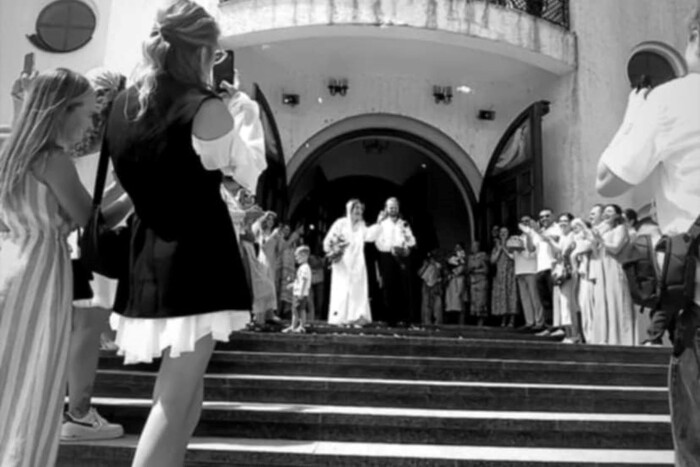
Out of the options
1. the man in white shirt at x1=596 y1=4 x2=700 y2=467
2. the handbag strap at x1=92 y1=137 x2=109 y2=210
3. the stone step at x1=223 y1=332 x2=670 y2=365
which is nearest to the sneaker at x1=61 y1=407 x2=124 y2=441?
the handbag strap at x1=92 y1=137 x2=109 y2=210

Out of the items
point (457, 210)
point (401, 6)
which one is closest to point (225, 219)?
point (401, 6)

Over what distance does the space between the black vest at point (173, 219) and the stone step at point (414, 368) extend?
10.8 feet

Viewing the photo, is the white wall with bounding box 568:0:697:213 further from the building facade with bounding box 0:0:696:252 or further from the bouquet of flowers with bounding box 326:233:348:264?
the bouquet of flowers with bounding box 326:233:348:264

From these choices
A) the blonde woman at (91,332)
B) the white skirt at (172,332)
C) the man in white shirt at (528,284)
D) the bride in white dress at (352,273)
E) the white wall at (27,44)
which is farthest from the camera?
the white wall at (27,44)

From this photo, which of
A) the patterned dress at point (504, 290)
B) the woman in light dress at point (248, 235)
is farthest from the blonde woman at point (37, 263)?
the patterned dress at point (504, 290)

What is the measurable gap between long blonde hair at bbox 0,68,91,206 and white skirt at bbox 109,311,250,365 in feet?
2.92

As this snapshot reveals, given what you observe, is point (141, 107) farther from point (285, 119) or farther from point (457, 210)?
point (457, 210)

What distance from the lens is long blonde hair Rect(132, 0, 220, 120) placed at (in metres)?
2.08

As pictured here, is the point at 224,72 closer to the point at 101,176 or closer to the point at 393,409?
the point at 101,176

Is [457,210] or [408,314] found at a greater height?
[457,210]

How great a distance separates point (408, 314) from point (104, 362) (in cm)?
660

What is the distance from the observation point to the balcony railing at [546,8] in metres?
12.5

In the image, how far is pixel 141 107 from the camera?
206 cm

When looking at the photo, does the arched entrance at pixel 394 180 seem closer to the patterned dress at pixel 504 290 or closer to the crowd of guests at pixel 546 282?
the crowd of guests at pixel 546 282
